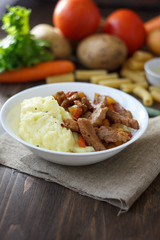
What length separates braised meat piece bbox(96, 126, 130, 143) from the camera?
7.00ft

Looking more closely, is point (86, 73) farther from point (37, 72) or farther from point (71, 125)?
point (71, 125)

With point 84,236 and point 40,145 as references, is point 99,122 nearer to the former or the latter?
point 40,145

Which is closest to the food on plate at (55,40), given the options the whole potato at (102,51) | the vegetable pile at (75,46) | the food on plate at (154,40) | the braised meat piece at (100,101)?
the vegetable pile at (75,46)

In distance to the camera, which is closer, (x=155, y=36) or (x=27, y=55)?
(x=27, y=55)

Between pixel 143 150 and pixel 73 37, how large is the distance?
7.69ft

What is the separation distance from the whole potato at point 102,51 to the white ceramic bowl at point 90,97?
1.21 m

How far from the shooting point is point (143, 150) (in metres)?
2.37

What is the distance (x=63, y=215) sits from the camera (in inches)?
73.8

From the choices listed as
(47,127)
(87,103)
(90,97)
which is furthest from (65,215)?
(90,97)

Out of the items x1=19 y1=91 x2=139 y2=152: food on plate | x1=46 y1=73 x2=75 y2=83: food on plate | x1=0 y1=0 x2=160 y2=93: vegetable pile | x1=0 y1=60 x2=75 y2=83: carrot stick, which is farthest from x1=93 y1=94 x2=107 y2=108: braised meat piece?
x1=0 y1=60 x2=75 y2=83: carrot stick

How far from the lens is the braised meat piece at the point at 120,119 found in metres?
2.29

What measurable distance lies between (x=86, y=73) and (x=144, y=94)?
849 millimetres

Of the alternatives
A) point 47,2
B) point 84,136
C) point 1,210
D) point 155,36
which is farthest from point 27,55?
point 47,2

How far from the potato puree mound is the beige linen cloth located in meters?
0.18
